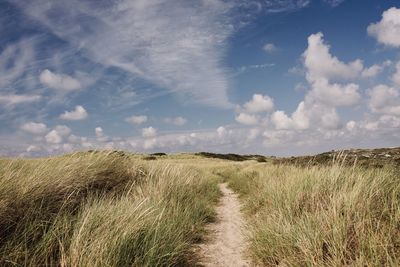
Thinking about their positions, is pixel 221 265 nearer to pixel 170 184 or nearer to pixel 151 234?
pixel 151 234

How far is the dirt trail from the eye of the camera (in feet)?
21.1

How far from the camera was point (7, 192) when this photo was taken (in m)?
5.34

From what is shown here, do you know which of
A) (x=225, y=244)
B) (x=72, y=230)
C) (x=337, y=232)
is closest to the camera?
(x=337, y=232)

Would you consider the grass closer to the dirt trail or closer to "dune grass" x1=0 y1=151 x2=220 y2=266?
"dune grass" x1=0 y1=151 x2=220 y2=266

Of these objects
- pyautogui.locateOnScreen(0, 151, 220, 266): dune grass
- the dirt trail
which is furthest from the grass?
the dirt trail

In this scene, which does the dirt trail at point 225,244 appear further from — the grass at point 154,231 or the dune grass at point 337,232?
the dune grass at point 337,232

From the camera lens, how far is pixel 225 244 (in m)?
7.67

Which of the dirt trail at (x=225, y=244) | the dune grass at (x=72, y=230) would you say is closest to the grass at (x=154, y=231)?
the dune grass at (x=72, y=230)

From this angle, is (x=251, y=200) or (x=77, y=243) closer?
(x=77, y=243)

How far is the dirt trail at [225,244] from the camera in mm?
6434

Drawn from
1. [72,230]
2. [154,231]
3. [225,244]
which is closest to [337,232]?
[154,231]

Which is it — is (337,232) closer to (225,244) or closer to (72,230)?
(225,244)

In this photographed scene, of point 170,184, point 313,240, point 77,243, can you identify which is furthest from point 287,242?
point 170,184

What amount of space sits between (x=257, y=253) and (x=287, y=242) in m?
0.90
